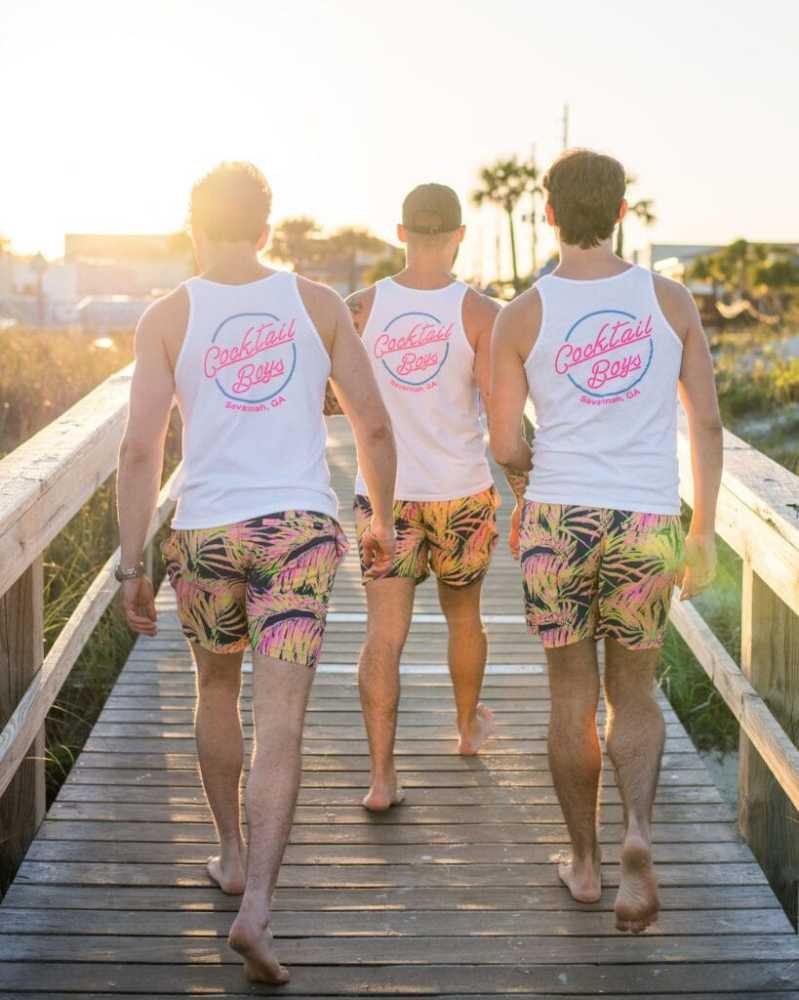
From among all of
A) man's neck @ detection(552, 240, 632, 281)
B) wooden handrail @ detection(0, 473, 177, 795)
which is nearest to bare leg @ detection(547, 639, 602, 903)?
man's neck @ detection(552, 240, 632, 281)

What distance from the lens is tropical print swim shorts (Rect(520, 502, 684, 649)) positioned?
3039 millimetres

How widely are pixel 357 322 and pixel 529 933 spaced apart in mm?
1641

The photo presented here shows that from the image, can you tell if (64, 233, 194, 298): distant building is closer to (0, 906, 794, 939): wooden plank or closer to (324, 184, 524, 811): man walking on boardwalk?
(324, 184, 524, 811): man walking on boardwalk

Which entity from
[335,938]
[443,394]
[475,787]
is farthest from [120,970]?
[443,394]

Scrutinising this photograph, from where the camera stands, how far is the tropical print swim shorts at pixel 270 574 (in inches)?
113

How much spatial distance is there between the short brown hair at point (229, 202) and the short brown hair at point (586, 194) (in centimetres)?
67

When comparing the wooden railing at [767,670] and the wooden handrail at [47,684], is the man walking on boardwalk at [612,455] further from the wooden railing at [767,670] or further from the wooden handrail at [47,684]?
the wooden handrail at [47,684]

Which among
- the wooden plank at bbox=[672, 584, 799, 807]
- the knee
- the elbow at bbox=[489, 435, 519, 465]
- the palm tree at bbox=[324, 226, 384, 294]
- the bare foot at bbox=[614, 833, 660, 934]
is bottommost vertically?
the palm tree at bbox=[324, 226, 384, 294]

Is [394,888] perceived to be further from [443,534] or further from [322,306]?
[322,306]

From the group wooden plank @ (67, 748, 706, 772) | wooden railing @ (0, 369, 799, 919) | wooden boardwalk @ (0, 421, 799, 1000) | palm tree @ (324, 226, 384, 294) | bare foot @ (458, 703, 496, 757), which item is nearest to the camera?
wooden boardwalk @ (0, 421, 799, 1000)

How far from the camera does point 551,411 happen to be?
10.1 ft

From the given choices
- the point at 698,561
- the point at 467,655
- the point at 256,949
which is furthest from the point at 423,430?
the point at 256,949

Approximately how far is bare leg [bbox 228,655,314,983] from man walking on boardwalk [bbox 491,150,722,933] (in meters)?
0.60

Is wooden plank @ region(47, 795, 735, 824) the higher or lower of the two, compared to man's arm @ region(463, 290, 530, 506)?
lower
